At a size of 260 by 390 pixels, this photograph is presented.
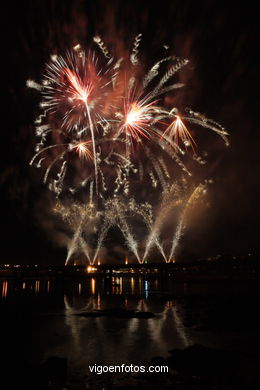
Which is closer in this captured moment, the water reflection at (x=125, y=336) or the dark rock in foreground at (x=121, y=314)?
the water reflection at (x=125, y=336)

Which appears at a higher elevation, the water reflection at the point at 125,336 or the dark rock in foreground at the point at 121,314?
the dark rock in foreground at the point at 121,314

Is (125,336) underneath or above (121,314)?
underneath

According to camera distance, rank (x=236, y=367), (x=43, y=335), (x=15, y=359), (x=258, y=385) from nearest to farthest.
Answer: (x=258, y=385), (x=236, y=367), (x=15, y=359), (x=43, y=335)

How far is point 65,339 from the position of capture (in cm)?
2498

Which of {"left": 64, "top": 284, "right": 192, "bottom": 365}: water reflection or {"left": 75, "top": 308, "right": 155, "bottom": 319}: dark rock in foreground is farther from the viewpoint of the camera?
{"left": 75, "top": 308, "right": 155, "bottom": 319}: dark rock in foreground

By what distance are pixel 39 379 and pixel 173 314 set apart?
25.1m

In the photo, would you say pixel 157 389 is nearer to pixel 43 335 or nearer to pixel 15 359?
pixel 15 359

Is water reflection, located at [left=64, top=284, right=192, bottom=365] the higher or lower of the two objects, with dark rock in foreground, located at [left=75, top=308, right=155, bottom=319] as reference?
lower

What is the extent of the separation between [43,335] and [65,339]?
2658 millimetres

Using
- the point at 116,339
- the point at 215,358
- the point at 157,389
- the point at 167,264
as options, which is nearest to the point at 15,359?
the point at 116,339

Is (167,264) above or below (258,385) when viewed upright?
above

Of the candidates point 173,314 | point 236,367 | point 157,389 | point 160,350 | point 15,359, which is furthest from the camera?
point 173,314

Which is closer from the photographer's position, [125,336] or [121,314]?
[125,336]

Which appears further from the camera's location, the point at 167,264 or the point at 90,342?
the point at 167,264
